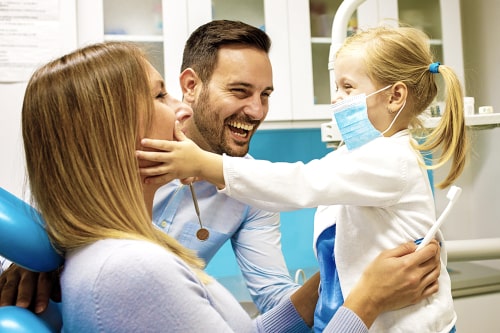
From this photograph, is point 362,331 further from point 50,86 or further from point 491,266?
point 491,266

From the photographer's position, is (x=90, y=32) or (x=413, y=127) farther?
(x=90, y=32)

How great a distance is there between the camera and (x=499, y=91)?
251cm

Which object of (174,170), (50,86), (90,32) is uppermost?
(90,32)

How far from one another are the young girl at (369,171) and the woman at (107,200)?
0.07m

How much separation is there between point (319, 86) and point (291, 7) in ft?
1.26

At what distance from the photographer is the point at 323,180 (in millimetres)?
961

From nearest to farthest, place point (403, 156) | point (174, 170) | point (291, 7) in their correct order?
point (174, 170) → point (403, 156) → point (291, 7)

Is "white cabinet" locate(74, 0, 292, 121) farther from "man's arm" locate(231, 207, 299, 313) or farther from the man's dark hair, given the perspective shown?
"man's arm" locate(231, 207, 299, 313)

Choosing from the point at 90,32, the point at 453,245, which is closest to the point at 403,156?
the point at 453,245

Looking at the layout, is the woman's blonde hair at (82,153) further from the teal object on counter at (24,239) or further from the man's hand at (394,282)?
the man's hand at (394,282)

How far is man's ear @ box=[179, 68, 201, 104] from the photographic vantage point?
1742mm

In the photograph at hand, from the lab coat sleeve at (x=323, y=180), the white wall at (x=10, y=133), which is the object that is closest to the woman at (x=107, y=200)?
the lab coat sleeve at (x=323, y=180)

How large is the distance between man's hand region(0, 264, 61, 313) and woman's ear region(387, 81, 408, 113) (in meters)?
0.78

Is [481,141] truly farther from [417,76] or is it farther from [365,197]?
[365,197]
